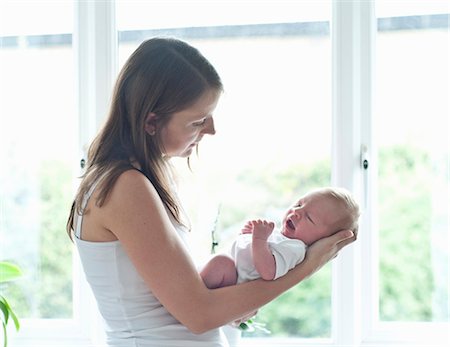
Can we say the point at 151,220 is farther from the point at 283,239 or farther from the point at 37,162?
the point at 37,162

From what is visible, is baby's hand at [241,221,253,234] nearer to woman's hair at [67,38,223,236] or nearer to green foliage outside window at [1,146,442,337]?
woman's hair at [67,38,223,236]

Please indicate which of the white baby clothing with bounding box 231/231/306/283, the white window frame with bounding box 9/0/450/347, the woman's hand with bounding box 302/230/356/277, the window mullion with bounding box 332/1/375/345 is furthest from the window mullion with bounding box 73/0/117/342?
the woman's hand with bounding box 302/230/356/277

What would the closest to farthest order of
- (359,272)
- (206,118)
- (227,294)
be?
(227,294) → (206,118) → (359,272)

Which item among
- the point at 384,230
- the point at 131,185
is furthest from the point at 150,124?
the point at 384,230

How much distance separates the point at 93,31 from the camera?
2369 millimetres

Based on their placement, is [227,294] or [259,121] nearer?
[227,294]

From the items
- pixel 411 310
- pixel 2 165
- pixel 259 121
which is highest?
pixel 259 121

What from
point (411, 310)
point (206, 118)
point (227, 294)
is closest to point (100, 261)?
point (227, 294)

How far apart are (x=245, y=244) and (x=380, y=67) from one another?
92 centimetres

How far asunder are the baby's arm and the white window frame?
2.30 feet

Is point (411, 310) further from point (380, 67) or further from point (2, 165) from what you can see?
Answer: point (2, 165)

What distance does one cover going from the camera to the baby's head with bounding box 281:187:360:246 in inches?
67.3

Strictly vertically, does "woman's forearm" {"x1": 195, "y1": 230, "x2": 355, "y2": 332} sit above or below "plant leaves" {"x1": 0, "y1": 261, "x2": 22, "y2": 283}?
above

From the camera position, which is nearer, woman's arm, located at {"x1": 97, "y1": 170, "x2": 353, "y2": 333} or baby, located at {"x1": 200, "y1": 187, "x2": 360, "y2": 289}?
woman's arm, located at {"x1": 97, "y1": 170, "x2": 353, "y2": 333}
